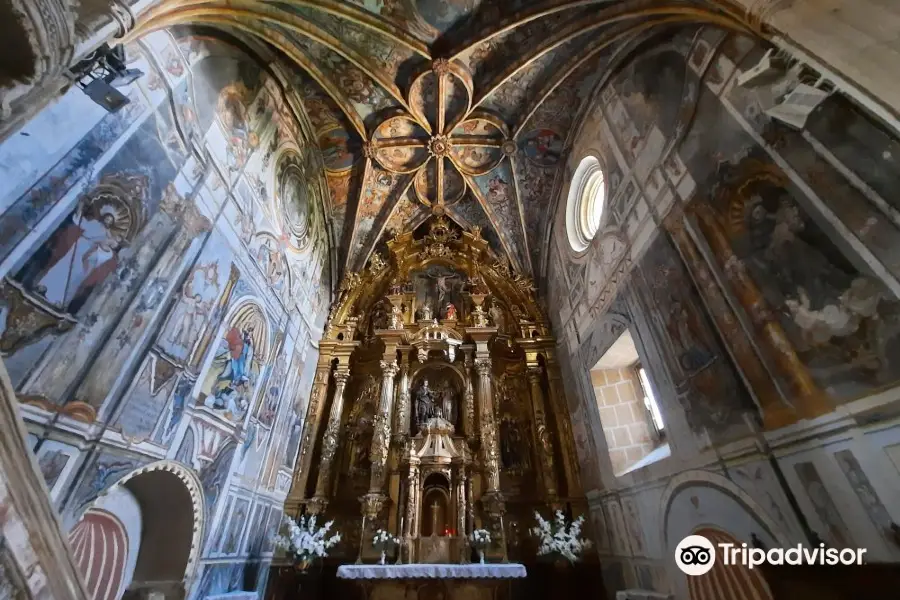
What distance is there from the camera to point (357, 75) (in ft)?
31.1

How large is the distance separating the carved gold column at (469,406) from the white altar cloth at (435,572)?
9.77 feet

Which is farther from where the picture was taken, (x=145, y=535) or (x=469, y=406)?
(x=469, y=406)

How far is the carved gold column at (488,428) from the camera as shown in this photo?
884cm

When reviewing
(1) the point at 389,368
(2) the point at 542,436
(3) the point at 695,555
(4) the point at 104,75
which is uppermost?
(1) the point at 389,368

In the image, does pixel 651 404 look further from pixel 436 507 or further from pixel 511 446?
pixel 436 507

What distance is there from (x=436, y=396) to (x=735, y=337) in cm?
748

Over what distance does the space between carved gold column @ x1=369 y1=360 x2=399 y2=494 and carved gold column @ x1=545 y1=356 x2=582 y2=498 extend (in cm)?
418

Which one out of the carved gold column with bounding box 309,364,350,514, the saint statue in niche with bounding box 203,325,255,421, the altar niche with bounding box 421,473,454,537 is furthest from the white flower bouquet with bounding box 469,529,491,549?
the saint statue in niche with bounding box 203,325,255,421

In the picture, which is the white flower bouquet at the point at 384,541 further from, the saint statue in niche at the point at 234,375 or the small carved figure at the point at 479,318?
the small carved figure at the point at 479,318

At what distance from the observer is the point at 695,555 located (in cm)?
514

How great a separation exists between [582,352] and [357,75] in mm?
8622

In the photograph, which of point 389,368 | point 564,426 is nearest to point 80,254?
point 389,368

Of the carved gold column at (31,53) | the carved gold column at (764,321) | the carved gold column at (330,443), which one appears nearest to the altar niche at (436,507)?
the carved gold column at (330,443)

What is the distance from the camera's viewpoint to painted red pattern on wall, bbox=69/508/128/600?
494 centimetres
